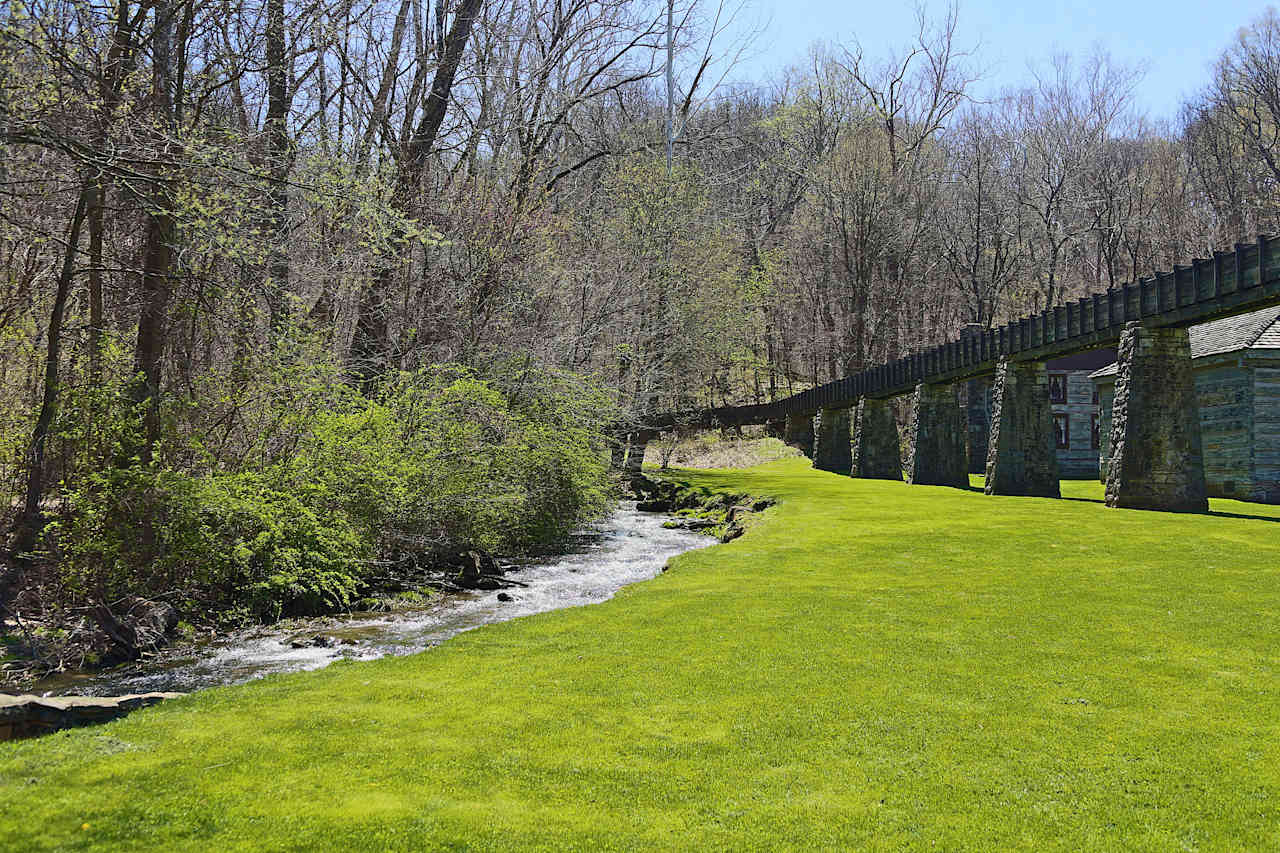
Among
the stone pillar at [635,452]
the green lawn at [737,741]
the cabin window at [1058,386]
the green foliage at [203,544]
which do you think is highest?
the cabin window at [1058,386]

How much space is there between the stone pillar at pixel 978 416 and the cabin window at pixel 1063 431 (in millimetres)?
3035

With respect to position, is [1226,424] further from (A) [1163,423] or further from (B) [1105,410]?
(A) [1163,423]

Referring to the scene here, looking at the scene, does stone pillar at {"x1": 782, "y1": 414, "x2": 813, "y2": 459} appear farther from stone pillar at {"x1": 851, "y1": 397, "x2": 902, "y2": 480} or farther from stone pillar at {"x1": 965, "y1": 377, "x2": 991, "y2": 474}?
stone pillar at {"x1": 851, "y1": 397, "x2": 902, "y2": 480}

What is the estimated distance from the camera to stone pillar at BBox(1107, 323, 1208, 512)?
20500 mm

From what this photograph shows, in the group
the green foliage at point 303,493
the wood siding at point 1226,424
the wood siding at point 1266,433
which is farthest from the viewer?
the wood siding at point 1226,424

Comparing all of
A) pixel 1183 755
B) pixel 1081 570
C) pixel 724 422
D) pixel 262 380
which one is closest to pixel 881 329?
pixel 724 422

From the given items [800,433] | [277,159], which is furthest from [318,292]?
[800,433]

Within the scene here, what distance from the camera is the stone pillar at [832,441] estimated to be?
41.0m

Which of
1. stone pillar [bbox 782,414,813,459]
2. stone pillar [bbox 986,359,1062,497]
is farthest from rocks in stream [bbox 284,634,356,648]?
stone pillar [bbox 782,414,813,459]

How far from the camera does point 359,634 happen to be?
34.4 feet

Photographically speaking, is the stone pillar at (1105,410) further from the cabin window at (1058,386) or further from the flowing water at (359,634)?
the flowing water at (359,634)

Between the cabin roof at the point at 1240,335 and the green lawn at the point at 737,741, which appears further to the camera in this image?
the cabin roof at the point at 1240,335

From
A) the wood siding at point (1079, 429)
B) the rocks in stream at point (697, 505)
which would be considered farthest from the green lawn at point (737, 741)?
the wood siding at point (1079, 429)

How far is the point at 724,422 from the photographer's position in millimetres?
51031
